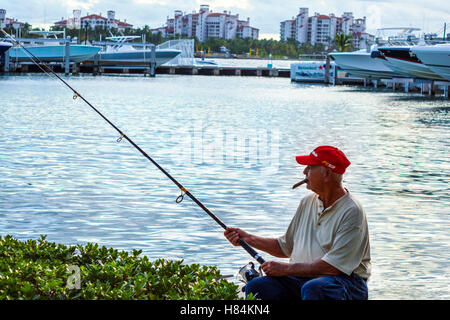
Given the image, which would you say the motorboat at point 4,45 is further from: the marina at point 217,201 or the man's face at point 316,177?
the man's face at point 316,177

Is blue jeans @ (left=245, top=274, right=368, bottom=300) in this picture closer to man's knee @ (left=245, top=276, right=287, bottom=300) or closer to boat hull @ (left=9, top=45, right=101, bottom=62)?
man's knee @ (left=245, top=276, right=287, bottom=300)

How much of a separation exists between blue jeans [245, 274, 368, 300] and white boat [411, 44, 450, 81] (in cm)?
3927

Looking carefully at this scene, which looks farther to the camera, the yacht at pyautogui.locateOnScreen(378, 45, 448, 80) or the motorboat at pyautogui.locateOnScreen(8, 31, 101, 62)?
the motorboat at pyautogui.locateOnScreen(8, 31, 101, 62)

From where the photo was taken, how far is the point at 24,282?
17.7 feet

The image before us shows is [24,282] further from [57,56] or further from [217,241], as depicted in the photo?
[57,56]

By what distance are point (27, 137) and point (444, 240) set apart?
13.5 m

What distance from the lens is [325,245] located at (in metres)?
5.08

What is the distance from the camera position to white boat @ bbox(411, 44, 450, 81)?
4294 centimetres

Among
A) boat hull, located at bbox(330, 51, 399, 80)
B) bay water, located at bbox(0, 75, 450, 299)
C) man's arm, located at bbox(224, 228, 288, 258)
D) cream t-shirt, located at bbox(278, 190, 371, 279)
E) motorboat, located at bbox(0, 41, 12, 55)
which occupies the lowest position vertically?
bay water, located at bbox(0, 75, 450, 299)

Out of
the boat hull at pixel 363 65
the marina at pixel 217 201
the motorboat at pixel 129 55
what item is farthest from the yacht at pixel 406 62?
the motorboat at pixel 129 55

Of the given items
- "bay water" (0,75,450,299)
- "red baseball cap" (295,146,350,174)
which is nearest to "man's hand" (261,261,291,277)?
"red baseball cap" (295,146,350,174)

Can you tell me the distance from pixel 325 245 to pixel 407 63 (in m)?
48.8

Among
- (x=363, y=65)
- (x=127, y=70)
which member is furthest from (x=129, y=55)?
(x=363, y=65)
